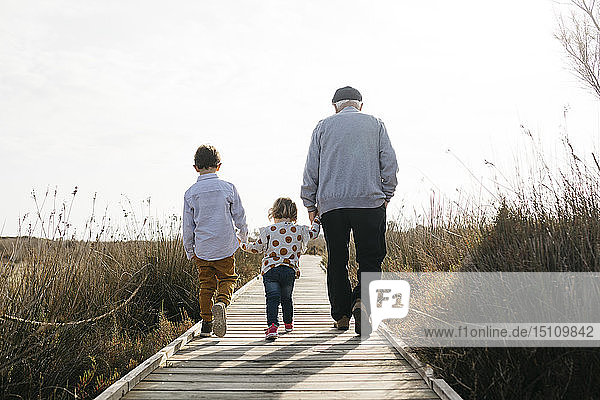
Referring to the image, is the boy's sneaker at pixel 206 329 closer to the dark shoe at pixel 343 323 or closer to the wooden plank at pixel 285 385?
the dark shoe at pixel 343 323

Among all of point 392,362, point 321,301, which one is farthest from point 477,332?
point 321,301

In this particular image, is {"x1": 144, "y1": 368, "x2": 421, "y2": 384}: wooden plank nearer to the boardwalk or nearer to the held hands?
the boardwalk

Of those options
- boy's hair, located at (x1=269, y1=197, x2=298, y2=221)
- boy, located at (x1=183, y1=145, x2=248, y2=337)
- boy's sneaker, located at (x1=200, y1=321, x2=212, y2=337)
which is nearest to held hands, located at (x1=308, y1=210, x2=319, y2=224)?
boy's hair, located at (x1=269, y1=197, x2=298, y2=221)

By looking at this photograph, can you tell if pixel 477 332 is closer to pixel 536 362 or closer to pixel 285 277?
pixel 536 362

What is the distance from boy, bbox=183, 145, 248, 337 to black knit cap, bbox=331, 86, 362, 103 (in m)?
1.07

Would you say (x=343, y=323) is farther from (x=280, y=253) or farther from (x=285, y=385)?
(x=285, y=385)

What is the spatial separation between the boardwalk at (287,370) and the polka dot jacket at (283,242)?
0.58 metres

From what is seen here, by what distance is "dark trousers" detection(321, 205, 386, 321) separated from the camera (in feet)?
13.6

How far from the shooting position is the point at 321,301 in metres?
7.21

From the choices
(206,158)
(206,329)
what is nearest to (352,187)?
(206,158)

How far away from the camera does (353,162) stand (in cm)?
417

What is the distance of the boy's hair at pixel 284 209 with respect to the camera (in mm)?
4613

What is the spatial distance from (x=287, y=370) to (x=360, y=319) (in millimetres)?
1039

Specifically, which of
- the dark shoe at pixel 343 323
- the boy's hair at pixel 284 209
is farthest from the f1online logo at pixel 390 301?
the boy's hair at pixel 284 209
